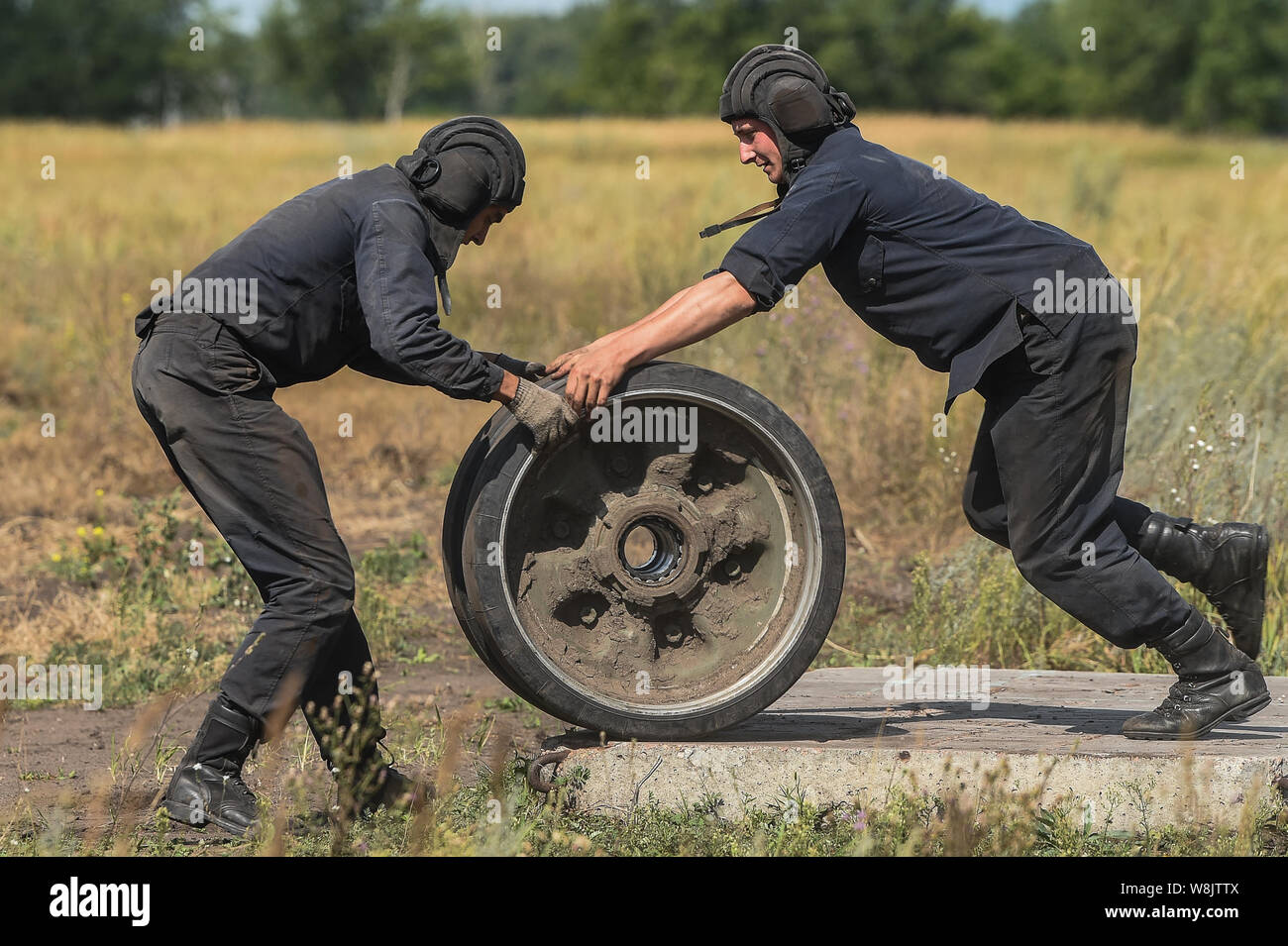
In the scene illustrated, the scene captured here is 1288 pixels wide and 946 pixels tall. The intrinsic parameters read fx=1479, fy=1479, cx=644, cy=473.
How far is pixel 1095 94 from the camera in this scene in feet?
223

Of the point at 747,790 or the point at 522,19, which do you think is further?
the point at 522,19

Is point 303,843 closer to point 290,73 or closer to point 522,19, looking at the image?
point 290,73

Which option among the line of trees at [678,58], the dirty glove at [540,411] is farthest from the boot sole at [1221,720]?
the line of trees at [678,58]

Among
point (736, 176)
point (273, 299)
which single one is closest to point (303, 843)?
point (273, 299)

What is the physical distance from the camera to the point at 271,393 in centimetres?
438

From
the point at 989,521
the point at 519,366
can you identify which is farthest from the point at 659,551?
the point at 989,521

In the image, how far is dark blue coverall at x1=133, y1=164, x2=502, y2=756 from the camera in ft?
14.3

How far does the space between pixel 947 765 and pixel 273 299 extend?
2397 mm

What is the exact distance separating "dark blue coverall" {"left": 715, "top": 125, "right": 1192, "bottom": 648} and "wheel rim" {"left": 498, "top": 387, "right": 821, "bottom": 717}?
2.01 ft

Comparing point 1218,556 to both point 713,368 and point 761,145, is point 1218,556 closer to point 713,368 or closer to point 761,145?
point 761,145

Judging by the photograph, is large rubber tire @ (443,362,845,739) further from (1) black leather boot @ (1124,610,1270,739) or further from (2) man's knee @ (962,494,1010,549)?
(1) black leather boot @ (1124,610,1270,739)

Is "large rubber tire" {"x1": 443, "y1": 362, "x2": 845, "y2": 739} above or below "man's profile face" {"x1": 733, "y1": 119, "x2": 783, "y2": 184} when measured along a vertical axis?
below

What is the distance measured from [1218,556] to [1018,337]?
1153mm

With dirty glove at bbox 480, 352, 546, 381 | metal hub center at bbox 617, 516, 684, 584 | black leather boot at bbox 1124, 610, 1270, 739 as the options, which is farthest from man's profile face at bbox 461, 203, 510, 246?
black leather boot at bbox 1124, 610, 1270, 739
